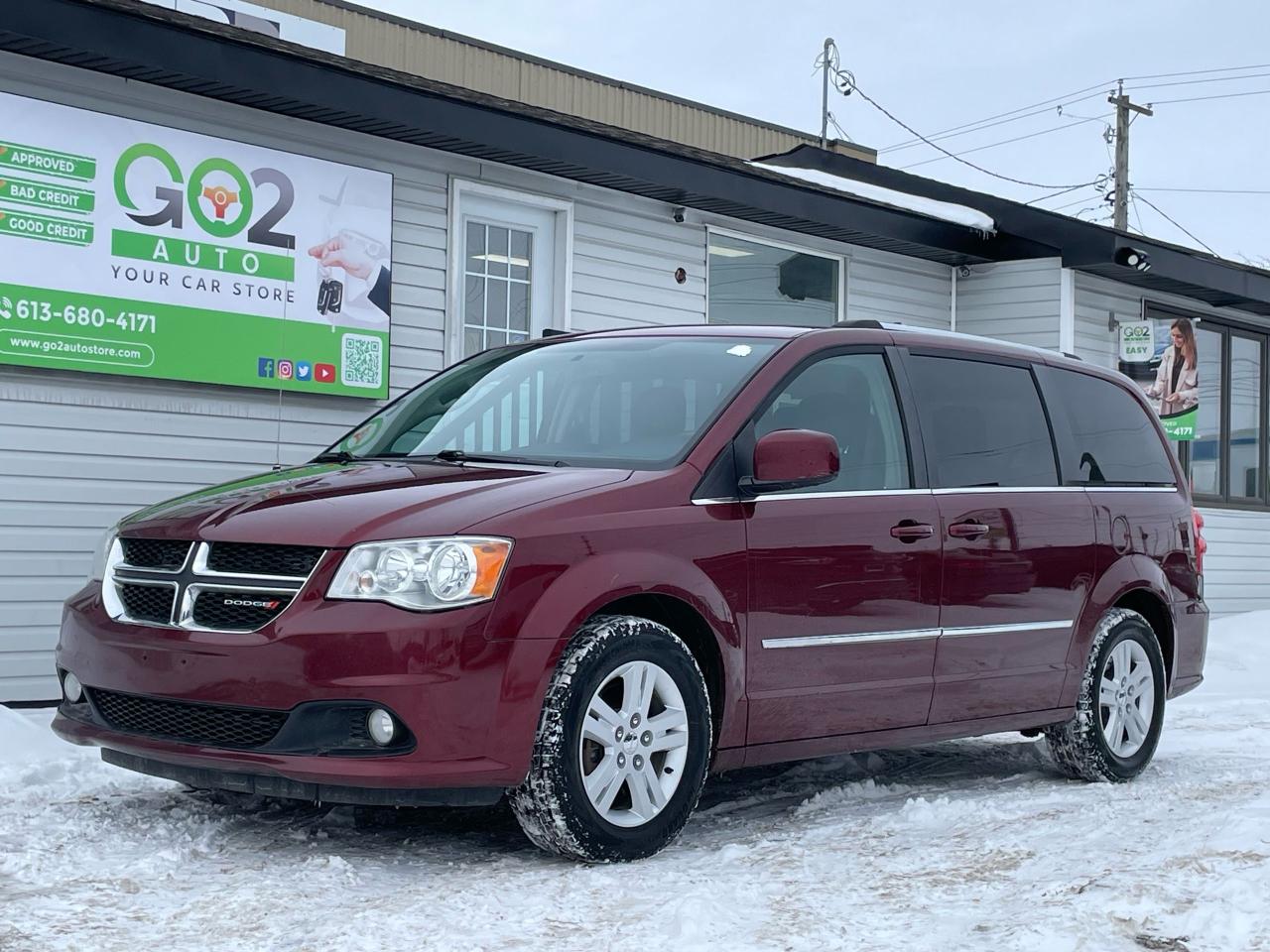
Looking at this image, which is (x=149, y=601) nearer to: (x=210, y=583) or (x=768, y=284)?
(x=210, y=583)

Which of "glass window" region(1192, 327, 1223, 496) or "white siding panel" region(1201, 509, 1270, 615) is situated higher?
"glass window" region(1192, 327, 1223, 496)

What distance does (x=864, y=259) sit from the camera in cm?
1317

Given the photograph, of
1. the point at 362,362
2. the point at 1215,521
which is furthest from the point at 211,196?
the point at 1215,521

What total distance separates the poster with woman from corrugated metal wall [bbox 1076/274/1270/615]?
380 mm

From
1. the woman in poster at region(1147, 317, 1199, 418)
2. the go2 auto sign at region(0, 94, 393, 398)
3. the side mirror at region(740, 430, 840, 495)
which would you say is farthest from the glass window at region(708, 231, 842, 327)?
the side mirror at region(740, 430, 840, 495)

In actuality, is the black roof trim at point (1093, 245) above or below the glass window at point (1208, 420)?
above

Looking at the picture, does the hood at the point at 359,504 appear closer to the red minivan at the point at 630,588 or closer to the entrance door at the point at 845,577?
the red minivan at the point at 630,588

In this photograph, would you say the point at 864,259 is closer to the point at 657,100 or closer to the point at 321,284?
the point at 321,284

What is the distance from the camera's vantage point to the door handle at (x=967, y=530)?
20.3ft

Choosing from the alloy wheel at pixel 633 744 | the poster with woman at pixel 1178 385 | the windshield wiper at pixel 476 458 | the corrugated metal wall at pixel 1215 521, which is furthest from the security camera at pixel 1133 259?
the alloy wheel at pixel 633 744

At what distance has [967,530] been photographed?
626 centimetres

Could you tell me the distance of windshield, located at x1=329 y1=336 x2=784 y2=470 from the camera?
556 cm

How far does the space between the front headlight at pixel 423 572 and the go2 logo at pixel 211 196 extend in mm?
4393

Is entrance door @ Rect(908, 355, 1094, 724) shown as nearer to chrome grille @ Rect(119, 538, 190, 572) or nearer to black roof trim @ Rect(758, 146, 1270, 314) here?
chrome grille @ Rect(119, 538, 190, 572)
